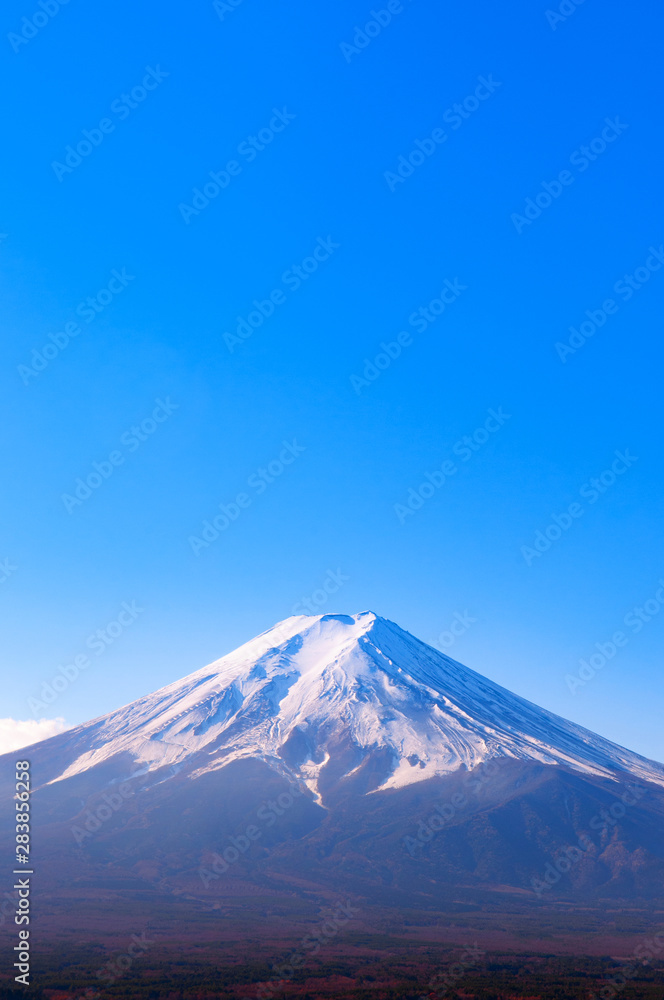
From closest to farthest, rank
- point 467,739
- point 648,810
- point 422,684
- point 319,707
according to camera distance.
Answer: point 648,810 < point 467,739 < point 319,707 < point 422,684

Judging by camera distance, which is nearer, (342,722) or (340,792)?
(340,792)

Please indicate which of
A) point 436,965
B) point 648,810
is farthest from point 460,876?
point 436,965

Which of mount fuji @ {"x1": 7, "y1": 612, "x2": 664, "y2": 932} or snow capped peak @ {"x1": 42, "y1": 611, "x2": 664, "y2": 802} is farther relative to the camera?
snow capped peak @ {"x1": 42, "y1": 611, "x2": 664, "y2": 802}

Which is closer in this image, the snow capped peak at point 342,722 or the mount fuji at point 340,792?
the mount fuji at point 340,792

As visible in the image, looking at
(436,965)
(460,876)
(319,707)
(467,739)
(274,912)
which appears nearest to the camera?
(436,965)

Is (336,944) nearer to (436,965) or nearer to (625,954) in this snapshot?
(436,965)
